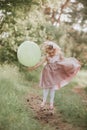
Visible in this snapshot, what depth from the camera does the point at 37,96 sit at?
12406mm

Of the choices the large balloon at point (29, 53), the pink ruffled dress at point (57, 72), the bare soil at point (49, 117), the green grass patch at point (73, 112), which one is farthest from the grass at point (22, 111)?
the large balloon at point (29, 53)

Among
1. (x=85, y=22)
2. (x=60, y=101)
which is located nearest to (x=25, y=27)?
(x=60, y=101)

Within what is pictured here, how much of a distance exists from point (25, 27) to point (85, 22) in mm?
19827

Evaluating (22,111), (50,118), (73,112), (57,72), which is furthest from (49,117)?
(57,72)

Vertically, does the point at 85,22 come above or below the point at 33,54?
below

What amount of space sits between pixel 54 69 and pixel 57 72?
0.12 metres

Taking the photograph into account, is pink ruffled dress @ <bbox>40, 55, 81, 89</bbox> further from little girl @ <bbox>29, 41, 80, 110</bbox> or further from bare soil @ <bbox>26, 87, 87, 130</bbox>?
bare soil @ <bbox>26, 87, 87, 130</bbox>

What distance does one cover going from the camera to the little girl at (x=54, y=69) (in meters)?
9.78

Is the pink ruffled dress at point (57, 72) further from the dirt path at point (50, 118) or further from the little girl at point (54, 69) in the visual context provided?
the dirt path at point (50, 118)

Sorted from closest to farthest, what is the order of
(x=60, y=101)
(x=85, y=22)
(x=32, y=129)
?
(x=32, y=129)
(x=60, y=101)
(x=85, y=22)

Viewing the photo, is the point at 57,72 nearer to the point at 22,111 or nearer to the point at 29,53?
the point at 29,53

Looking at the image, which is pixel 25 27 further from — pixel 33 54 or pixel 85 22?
pixel 85 22

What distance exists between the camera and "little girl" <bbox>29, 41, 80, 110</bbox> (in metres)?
9.78

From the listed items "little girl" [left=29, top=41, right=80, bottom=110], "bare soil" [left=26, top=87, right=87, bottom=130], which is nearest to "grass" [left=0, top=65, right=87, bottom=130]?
"bare soil" [left=26, top=87, right=87, bottom=130]
